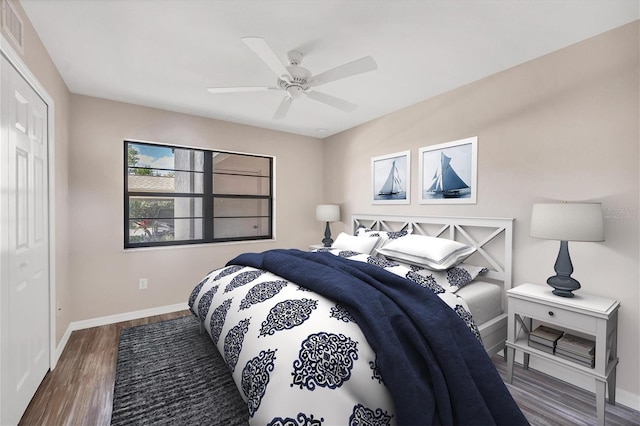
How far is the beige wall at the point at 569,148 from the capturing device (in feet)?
6.61

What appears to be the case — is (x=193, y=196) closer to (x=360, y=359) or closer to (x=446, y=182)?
(x=446, y=182)

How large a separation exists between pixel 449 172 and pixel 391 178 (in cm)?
81

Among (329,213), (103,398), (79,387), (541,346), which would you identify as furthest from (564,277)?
(79,387)

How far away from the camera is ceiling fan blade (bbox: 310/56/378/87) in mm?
1926

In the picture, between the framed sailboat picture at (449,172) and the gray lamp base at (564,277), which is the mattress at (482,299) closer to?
the gray lamp base at (564,277)

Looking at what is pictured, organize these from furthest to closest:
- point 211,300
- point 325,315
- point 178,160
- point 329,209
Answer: point 329,209
point 178,160
point 211,300
point 325,315

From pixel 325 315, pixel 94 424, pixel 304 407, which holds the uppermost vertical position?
pixel 325 315

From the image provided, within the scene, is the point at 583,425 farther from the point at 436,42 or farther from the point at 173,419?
the point at 436,42

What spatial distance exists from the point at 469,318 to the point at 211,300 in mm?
1907

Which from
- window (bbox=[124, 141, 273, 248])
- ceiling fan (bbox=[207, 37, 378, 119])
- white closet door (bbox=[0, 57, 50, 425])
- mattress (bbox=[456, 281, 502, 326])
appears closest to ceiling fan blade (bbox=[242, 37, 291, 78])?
ceiling fan (bbox=[207, 37, 378, 119])

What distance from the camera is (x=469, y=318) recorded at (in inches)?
75.3

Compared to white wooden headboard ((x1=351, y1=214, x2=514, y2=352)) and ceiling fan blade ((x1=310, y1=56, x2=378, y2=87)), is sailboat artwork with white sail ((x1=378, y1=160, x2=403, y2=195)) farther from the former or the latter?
ceiling fan blade ((x1=310, y1=56, x2=378, y2=87))

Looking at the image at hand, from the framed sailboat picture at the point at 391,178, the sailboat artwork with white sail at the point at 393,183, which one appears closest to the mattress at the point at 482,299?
the framed sailboat picture at the point at 391,178

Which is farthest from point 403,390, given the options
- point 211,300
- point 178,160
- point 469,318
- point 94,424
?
point 178,160
